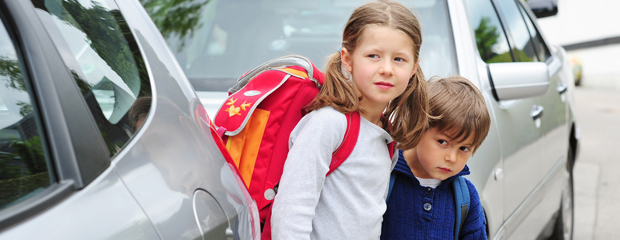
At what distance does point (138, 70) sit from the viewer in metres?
1.19

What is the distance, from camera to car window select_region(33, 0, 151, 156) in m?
1.01

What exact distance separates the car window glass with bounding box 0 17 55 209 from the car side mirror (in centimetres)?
203

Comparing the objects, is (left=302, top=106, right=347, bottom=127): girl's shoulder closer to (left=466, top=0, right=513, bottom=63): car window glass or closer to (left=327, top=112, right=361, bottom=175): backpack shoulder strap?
(left=327, top=112, right=361, bottom=175): backpack shoulder strap

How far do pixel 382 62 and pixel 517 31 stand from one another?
2514 mm

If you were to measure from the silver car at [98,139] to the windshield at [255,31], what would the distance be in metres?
1.30

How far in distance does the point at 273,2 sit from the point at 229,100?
1.51 m

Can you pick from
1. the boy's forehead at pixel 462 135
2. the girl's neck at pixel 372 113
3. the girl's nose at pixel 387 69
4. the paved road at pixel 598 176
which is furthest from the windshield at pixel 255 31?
the paved road at pixel 598 176

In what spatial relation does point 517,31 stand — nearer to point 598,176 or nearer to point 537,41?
point 537,41

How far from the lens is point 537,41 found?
421cm

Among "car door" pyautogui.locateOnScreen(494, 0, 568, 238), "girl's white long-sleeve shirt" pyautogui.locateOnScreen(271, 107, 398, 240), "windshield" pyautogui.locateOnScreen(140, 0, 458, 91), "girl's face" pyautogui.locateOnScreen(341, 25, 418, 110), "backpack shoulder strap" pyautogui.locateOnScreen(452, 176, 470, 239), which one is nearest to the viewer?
"girl's white long-sleeve shirt" pyautogui.locateOnScreen(271, 107, 398, 240)

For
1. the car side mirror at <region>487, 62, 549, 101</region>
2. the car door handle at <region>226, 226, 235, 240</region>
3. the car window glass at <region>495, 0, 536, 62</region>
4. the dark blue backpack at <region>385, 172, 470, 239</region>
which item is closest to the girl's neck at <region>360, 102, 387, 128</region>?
the dark blue backpack at <region>385, 172, 470, 239</region>

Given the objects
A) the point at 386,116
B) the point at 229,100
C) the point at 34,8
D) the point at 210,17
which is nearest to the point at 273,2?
the point at 210,17

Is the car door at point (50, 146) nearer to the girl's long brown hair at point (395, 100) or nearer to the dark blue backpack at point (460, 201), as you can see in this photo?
the girl's long brown hair at point (395, 100)

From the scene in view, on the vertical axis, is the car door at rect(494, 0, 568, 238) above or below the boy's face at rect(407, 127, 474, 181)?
below
